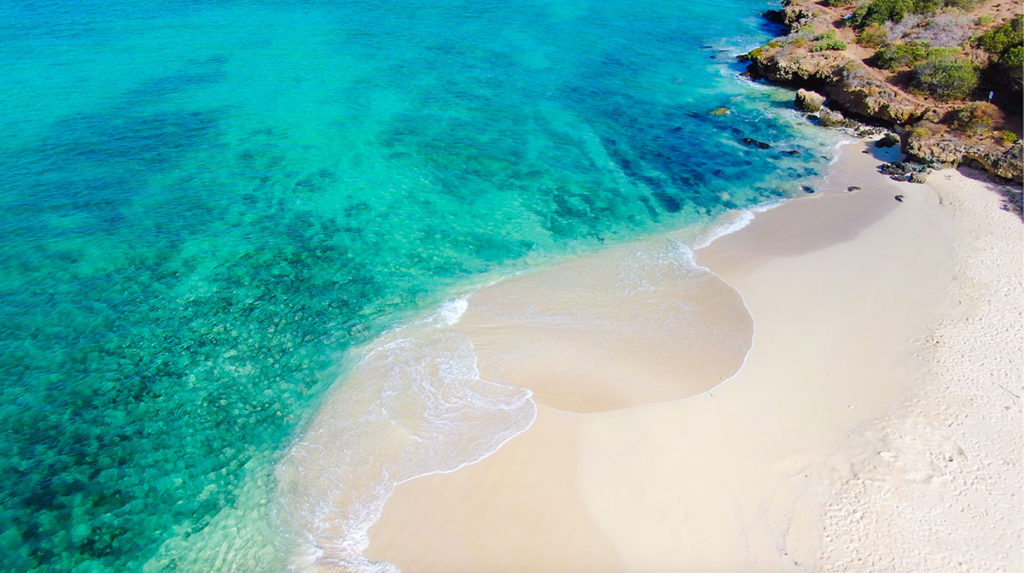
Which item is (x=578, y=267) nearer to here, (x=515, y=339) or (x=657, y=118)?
(x=515, y=339)

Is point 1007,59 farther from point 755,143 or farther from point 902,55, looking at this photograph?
point 755,143

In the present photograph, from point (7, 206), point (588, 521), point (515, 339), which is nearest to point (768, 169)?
point (515, 339)

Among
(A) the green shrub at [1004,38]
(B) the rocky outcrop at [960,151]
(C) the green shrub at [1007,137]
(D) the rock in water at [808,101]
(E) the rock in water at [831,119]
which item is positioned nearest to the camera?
(B) the rocky outcrop at [960,151]

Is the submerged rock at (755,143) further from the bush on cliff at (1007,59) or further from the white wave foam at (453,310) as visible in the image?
the white wave foam at (453,310)

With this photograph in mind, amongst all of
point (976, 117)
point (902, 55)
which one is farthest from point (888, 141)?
point (902, 55)

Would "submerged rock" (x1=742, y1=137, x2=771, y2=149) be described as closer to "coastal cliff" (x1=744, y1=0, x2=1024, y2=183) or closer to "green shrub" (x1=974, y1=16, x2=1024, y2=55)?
"coastal cliff" (x1=744, y1=0, x2=1024, y2=183)

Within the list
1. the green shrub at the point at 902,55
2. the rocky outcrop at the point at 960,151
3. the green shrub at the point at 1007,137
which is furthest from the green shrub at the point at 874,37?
the green shrub at the point at 1007,137

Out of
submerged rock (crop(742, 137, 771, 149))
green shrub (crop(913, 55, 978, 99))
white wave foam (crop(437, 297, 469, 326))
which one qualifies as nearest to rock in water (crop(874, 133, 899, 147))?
green shrub (crop(913, 55, 978, 99))
